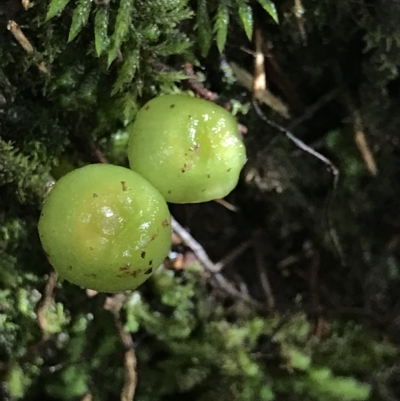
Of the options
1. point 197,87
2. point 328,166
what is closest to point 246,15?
point 197,87

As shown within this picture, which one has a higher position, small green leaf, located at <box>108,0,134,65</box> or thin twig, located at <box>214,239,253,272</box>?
small green leaf, located at <box>108,0,134,65</box>

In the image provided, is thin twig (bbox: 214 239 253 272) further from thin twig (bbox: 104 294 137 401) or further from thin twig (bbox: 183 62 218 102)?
thin twig (bbox: 183 62 218 102)

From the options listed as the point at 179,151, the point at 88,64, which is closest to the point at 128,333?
the point at 179,151

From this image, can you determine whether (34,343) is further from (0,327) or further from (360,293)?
(360,293)

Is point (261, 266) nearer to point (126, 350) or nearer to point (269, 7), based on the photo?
point (126, 350)

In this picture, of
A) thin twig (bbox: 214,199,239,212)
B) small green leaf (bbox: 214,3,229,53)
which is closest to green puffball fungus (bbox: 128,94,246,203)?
small green leaf (bbox: 214,3,229,53)

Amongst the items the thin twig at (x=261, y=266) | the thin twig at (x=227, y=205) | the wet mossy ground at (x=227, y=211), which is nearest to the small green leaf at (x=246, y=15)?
the wet mossy ground at (x=227, y=211)

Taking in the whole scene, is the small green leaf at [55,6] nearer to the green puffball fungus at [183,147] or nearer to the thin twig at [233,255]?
the green puffball fungus at [183,147]
